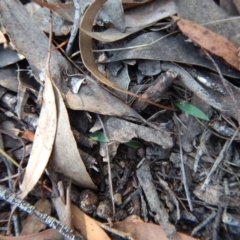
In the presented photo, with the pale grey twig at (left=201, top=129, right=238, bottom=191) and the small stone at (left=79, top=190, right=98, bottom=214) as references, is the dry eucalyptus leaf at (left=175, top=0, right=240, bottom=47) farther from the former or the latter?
the small stone at (left=79, top=190, right=98, bottom=214)

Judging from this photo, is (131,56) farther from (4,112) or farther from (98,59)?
(4,112)

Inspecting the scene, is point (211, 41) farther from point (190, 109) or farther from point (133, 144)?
point (133, 144)

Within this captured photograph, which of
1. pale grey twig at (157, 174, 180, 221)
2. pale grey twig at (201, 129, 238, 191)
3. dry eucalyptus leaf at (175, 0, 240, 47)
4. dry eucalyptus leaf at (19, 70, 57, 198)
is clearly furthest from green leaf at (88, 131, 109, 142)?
dry eucalyptus leaf at (175, 0, 240, 47)

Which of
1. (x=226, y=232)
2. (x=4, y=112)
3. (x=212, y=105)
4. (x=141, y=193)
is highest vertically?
(x=4, y=112)

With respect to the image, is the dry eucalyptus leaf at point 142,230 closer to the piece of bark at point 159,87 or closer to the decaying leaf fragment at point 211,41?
the piece of bark at point 159,87

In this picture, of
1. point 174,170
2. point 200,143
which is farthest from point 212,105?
point 174,170
